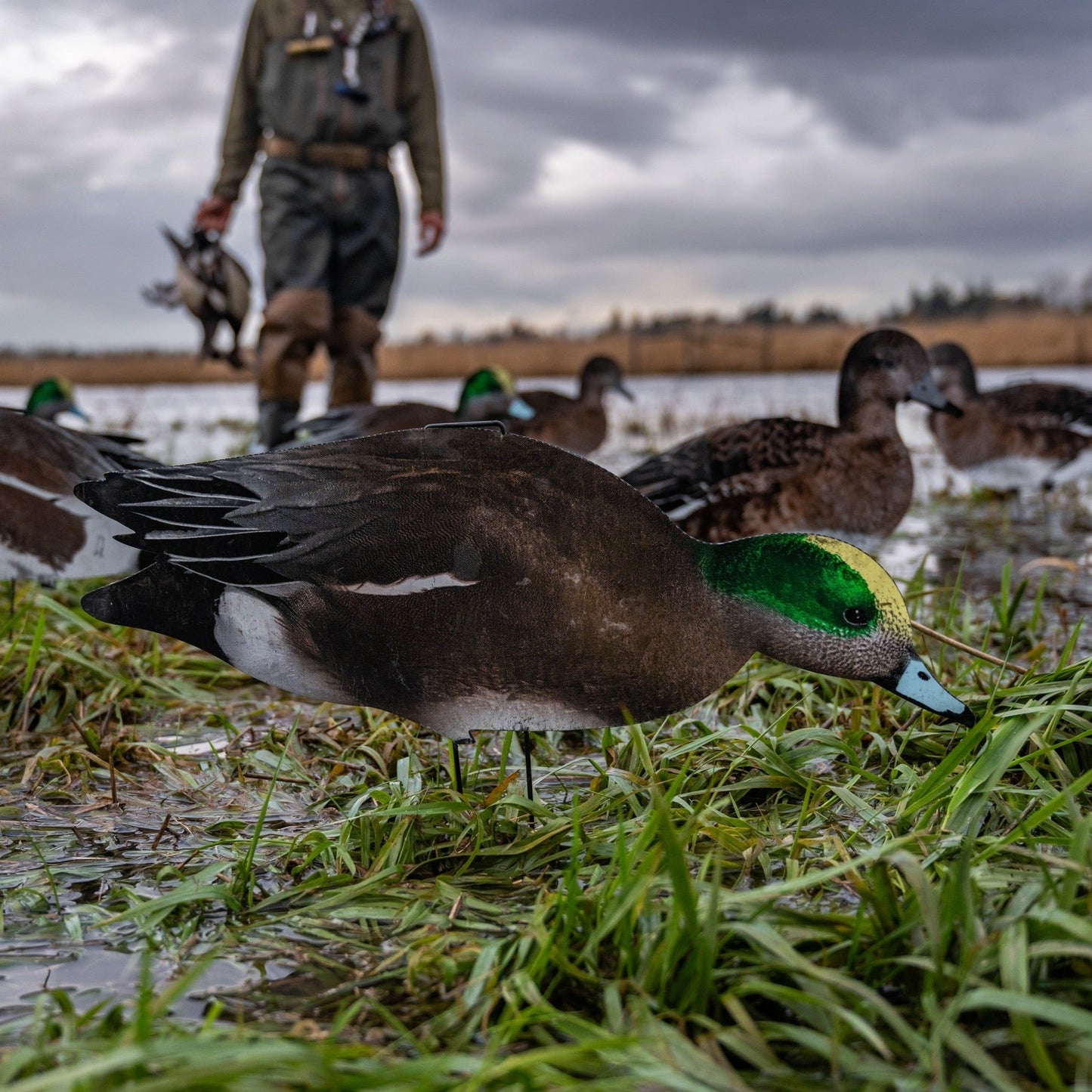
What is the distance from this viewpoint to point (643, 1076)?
56.2 inches

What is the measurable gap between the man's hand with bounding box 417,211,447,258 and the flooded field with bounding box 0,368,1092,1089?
423 centimetres

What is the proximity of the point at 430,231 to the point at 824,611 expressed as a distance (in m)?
5.68

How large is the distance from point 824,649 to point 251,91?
6017 millimetres

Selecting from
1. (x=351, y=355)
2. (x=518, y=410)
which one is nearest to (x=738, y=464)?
(x=518, y=410)

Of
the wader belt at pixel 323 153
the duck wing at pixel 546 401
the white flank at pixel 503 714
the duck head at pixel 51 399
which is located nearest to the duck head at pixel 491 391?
the duck wing at pixel 546 401

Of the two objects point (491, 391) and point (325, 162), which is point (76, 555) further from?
point (325, 162)

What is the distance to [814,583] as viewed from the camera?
212 cm

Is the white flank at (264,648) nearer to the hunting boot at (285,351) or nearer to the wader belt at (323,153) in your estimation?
the hunting boot at (285,351)

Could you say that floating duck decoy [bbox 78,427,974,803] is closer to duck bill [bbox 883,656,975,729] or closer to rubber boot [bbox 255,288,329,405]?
duck bill [bbox 883,656,975,729]

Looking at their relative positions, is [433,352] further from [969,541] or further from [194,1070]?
[194,1070]

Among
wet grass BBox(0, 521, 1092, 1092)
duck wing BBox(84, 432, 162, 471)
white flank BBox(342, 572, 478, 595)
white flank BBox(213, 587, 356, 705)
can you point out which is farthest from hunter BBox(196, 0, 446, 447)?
white flank BBox(342, 572, 478, 595)

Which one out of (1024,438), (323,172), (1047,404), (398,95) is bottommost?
(1024,438)

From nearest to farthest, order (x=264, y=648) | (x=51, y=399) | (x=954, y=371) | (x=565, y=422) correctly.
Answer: (x=264, y=648) → (x=565, y=422) → (x=954, y=371) → (x=51, y=399)

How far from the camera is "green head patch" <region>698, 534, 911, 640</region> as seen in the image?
6.87 ft
